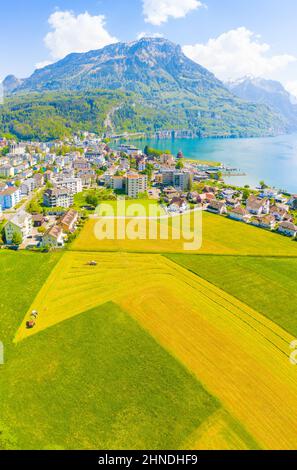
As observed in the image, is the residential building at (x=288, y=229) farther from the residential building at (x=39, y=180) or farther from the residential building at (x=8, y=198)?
the residential building at (x=39, y=180)

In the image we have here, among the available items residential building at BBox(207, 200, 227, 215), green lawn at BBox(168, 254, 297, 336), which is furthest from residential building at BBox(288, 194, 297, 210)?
green lawn at BBox(168, 254, 297, 336)

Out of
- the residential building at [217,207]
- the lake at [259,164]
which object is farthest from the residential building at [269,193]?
the residential building at [217,207]

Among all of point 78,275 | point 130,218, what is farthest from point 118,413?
point 130,218

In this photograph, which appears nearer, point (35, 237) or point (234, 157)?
point (35, 237)

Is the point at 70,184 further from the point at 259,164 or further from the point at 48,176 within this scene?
the point at 259,164

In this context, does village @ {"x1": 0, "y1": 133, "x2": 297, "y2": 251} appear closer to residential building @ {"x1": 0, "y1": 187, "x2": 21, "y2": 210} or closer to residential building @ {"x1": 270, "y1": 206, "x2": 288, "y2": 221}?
residential building @ {"x1": 0, "y1": 187, "x2": 21, "y2": 210}
